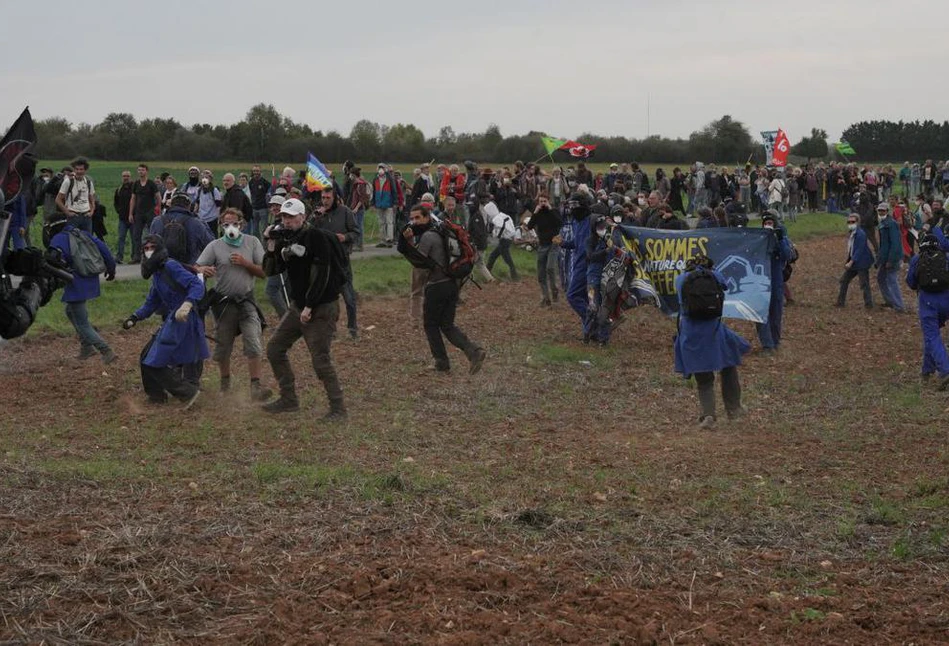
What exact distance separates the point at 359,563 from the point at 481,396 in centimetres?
615

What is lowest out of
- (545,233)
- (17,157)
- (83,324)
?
(83,324)

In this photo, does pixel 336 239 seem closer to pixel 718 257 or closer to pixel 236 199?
pixel 718 257

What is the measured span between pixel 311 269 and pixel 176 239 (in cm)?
245

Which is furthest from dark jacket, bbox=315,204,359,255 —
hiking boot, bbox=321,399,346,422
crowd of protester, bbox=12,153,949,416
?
hiking boot, bbox=321,399,346,422

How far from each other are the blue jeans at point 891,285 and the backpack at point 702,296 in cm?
1068

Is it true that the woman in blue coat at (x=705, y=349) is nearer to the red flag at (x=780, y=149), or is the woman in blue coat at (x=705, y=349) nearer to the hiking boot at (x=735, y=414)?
the hiking boot at (x=735, y=414)

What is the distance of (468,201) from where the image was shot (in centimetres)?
2478

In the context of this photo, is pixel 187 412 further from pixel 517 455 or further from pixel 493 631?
pixel 493 631

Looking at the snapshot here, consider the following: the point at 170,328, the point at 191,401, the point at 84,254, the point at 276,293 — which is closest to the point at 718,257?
the point at 276,293

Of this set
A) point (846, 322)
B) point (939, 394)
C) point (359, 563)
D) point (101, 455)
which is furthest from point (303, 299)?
point (846, 322)

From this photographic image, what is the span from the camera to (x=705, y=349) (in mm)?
11523

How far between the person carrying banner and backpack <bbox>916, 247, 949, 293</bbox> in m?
3.03

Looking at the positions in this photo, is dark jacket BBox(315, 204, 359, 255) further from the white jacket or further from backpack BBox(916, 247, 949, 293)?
the white jacket

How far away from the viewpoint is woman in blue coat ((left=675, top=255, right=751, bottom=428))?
1152 centimetres
